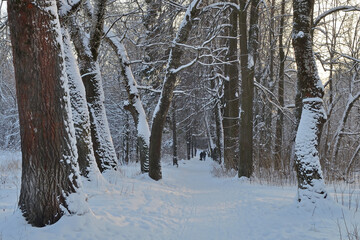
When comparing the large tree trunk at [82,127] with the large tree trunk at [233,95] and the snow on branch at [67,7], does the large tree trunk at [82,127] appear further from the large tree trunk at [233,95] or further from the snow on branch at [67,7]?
the large tree trunk at [233,95]

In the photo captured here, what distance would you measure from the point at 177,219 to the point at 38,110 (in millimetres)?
3302

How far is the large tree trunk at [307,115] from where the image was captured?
15.3 feet

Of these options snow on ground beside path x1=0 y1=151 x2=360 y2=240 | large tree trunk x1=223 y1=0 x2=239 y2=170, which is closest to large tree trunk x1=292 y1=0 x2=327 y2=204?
snow on ground beside path x1=0 y1=151 x2=360 y2=240

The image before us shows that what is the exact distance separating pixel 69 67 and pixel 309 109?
509cm

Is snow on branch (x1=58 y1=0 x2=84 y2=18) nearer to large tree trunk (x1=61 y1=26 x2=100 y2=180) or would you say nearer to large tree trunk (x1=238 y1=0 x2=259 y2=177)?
large tree trunk (x1=61 y1=26 x2=100 y2=180)

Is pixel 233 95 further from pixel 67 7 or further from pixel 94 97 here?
pixel 67 7

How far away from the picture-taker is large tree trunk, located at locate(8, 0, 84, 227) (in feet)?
11.2

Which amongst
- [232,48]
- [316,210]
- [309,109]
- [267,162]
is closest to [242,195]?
[316,210]

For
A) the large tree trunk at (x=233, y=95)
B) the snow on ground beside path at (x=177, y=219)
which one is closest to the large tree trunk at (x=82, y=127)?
the snow on ground beside path at (x=177, y=219)

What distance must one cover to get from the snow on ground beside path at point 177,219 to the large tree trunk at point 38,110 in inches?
11.7

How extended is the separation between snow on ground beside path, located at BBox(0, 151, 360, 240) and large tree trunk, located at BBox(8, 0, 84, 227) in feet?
0.97

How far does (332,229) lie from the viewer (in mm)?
3562

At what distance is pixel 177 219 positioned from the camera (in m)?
5.17

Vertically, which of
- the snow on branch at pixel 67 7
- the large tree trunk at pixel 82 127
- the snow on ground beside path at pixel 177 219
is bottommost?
the snow on ground beside path at pixel 177 219
